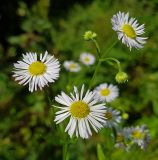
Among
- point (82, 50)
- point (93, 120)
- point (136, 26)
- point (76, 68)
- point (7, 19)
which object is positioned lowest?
point (93, 120)

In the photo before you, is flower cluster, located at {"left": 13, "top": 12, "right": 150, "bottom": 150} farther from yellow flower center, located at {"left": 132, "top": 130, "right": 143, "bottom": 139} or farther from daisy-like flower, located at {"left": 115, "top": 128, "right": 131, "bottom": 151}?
yellow flower center, located at {"left": 132, "top": 130, "right": 143, "bottom": 139}

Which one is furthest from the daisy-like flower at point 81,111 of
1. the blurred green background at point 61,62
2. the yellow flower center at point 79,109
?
the blurred green background at point 61,62

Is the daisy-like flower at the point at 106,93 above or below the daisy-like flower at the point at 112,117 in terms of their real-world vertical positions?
above

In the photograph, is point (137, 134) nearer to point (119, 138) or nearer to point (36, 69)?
point (119, 138)

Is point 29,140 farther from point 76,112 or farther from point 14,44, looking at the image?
point 76,112

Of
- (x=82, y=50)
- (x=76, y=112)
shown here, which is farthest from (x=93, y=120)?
(x=82, y=50)

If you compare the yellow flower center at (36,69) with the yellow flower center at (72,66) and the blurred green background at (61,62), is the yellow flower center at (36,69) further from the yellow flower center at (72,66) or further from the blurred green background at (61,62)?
the yellow flower center at (72,66)
